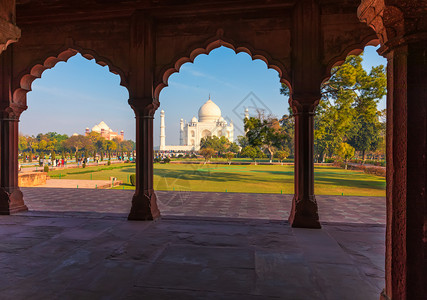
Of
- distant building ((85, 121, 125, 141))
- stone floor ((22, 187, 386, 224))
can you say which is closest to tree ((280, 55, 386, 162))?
stone floor ((22, 187, 386, 224))

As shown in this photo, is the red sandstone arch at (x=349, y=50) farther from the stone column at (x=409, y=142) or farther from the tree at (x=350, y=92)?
the tree at (x=350, y=92)

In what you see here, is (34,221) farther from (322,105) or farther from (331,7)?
(322,105)

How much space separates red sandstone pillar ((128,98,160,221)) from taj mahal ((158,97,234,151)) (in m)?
66.3

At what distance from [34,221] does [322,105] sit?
1354cm

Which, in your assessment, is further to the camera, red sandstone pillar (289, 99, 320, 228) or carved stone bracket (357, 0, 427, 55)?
red sandstone pillar (289, 99, 320, 228)

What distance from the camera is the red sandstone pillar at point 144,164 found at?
5.46 metres

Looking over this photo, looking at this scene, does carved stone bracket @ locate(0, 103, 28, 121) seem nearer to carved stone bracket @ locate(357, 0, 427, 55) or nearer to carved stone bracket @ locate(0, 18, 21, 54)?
carved stone bracket @ locate(0, 18, 21, 54)

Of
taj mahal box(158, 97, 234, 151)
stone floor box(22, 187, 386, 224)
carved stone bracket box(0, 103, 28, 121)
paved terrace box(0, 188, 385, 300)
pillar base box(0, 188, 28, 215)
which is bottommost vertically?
stone floor box(22, 187, 386, 224)

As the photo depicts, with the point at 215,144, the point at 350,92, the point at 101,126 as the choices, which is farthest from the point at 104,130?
the point at 350,92

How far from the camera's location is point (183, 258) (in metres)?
3.49

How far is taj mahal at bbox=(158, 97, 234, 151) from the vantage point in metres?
72.9

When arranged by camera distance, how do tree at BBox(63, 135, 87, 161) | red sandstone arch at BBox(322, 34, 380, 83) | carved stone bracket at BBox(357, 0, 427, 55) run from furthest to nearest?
tree at BBox(63, 135, 87, 161), red sandstone arch at BBox(322, 34, 380, 83), carved stone bracket at BBox(357, 0, 427, 55)

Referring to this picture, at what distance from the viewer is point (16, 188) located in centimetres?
615

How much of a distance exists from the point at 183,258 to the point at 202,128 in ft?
240
